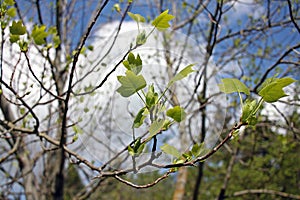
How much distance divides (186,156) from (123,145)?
254mm

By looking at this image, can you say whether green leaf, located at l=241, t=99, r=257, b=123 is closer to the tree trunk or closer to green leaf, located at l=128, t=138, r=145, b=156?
green leaf, located at l=128, t=138, r=145, b=156

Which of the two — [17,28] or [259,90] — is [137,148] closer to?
[259,90]

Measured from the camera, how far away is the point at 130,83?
0.59m

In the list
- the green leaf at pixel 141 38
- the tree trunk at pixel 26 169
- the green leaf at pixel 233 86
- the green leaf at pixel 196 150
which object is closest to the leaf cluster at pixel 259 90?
the green leaf at pixel 233 86

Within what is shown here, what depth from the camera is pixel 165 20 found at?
748mm

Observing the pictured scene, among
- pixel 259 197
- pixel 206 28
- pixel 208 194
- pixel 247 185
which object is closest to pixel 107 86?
pixel 206 28

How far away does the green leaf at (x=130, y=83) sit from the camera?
1.90 ft

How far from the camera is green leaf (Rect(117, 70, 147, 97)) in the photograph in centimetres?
58

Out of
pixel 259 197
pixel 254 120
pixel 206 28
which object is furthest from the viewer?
pixel 259 197

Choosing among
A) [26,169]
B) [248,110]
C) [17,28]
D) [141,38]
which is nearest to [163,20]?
[141,38]

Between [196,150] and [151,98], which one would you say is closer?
[151,98]

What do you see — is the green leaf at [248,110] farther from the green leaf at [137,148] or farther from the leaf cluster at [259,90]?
the green leaf at [137,148]

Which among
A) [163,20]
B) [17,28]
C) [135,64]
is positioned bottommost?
[135,64]

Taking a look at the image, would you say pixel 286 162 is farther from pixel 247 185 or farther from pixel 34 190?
pixel 34 190
